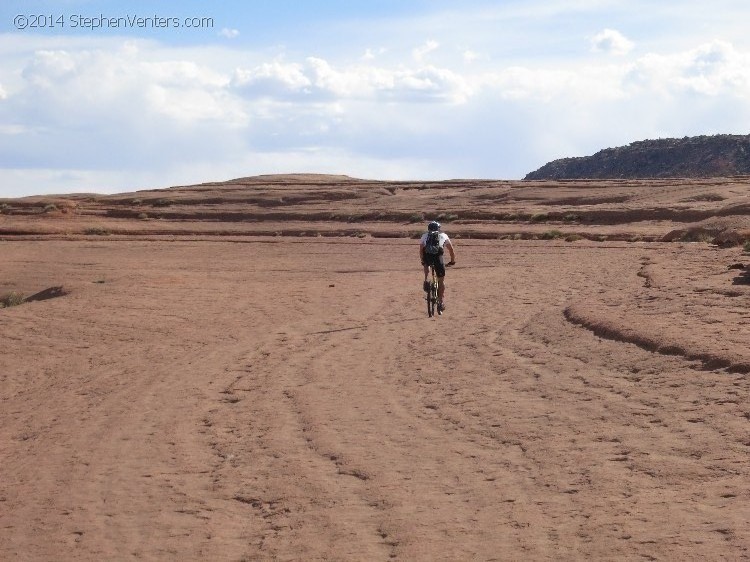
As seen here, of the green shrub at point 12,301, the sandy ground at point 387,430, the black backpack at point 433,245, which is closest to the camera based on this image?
the sandy ground at point 387,430

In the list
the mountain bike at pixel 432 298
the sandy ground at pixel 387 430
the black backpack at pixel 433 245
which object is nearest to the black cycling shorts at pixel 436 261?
the black backpack at pixel 433 245

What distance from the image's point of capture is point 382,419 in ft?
31.8

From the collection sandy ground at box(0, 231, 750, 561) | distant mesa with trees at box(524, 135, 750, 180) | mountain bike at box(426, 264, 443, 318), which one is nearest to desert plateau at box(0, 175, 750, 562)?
sandy ground at box(0, 231, 750, 561)

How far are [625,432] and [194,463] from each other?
3.51 metres

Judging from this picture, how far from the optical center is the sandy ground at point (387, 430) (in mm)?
6477

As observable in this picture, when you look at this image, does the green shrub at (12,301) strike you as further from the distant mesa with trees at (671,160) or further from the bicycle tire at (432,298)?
the distant mesa with trees at (671,160)

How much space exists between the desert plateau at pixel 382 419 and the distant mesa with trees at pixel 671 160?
77.9 m

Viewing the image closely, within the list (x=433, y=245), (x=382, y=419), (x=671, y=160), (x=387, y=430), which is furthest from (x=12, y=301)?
(x=671, y=160)

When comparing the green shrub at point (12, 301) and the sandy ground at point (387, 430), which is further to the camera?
the green shrub at point (12, 301)

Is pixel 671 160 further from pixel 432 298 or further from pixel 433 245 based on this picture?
pixel 433 245

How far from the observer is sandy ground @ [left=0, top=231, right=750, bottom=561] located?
21.2ft

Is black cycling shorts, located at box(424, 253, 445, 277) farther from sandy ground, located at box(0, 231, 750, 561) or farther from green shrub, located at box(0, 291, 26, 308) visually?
green shrub, located at box(0, 291, 26, 308)

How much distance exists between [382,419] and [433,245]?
816 centimetres

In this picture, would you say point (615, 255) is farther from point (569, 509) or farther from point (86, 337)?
point (569, 509)
